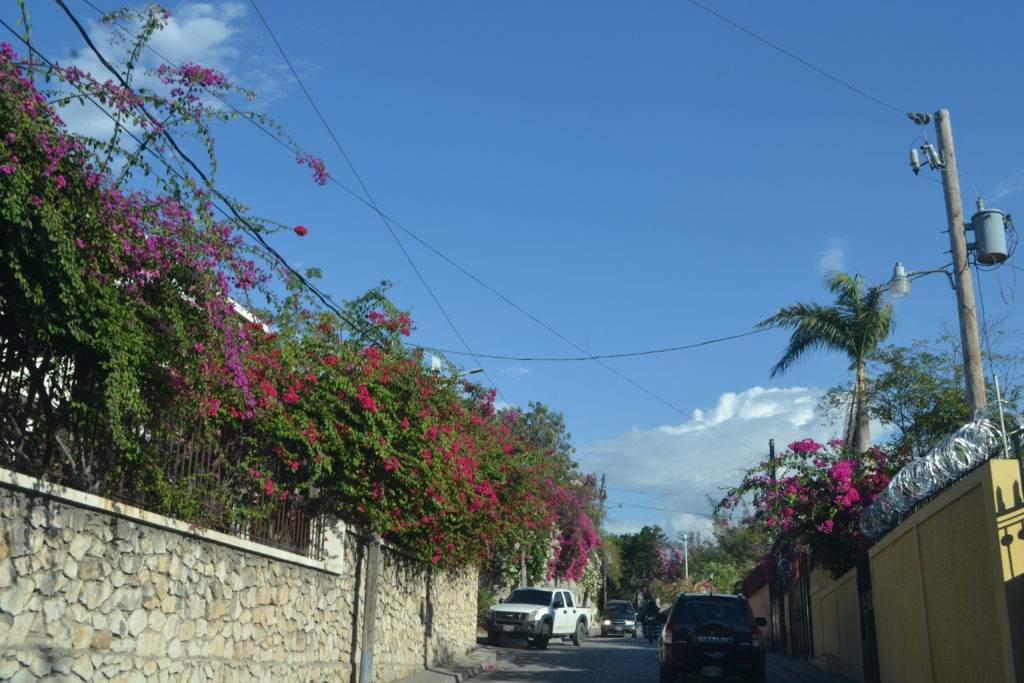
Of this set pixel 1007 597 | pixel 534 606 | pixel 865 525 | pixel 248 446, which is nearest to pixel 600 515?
pixel 534 606

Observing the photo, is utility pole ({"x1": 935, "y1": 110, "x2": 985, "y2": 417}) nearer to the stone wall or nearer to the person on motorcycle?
the stone wall

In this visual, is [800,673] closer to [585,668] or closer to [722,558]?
[585,668]

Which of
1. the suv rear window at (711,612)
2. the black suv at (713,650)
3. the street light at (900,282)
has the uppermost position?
the street light at (900,282)

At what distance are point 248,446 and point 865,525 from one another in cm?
913

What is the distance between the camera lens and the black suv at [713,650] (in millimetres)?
16156

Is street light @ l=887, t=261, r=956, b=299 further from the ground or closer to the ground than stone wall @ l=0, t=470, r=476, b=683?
further from the ground

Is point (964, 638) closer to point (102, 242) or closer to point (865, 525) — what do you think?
point (865, 525)

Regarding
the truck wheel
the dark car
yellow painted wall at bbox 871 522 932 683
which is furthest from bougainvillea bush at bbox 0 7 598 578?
the dark car

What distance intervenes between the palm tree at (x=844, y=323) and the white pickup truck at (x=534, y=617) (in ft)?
32.3

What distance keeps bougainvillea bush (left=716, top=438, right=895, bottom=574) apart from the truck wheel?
14702 millimetres

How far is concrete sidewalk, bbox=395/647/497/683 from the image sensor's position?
1678 centimetres

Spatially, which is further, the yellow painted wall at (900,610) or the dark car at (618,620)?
the dark car at (618,620)

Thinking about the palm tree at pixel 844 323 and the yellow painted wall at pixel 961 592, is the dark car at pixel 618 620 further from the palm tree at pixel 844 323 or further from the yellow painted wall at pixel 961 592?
the yellow painted wall at pixel 961 592

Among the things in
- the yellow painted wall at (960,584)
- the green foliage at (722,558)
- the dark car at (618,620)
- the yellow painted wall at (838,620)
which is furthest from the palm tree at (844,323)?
the green foliage at (722,558)
